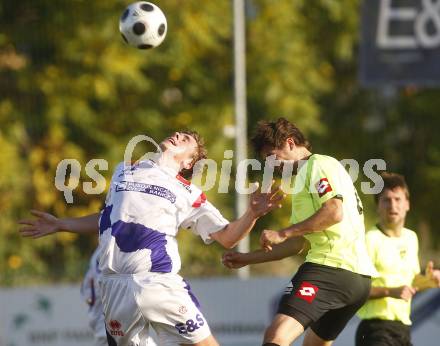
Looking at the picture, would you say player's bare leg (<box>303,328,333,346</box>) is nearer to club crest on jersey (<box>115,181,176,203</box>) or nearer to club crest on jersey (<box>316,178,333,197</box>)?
club crest on jersey (<box>316,178,333,197</box>)

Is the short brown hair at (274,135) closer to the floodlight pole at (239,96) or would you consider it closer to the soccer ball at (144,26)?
the soccer ball at (144,26)

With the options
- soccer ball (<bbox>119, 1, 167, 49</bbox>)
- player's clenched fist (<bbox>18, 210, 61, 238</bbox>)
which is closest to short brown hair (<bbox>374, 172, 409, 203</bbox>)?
player's clenched fist (<bbox>18, 210, 61, 238</bbox>)

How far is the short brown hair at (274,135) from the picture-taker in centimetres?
709

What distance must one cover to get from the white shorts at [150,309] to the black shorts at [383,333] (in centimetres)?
165

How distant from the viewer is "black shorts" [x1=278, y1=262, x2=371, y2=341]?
22.2ft

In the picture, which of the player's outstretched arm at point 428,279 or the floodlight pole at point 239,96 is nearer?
the player's outstretched arm at point 428,279

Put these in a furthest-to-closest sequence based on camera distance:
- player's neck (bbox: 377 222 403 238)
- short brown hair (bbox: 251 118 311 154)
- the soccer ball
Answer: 1. the soccer ball
2. player's neck (bbox: 377 222 403 238)
3. short brown hair (bbox: 251 118 311 154)

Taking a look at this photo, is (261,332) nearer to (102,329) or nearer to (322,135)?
(102,329)

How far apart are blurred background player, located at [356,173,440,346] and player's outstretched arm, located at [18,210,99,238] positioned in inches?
79.1

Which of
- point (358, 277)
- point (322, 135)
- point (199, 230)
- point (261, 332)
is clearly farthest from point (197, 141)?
point (322, 135)

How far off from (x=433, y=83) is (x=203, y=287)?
4495mm

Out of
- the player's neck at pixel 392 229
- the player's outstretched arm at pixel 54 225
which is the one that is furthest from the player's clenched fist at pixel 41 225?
the player's neck at pixel 392 229

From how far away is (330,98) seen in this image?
895 inches

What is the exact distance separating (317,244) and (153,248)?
1.06 metres
